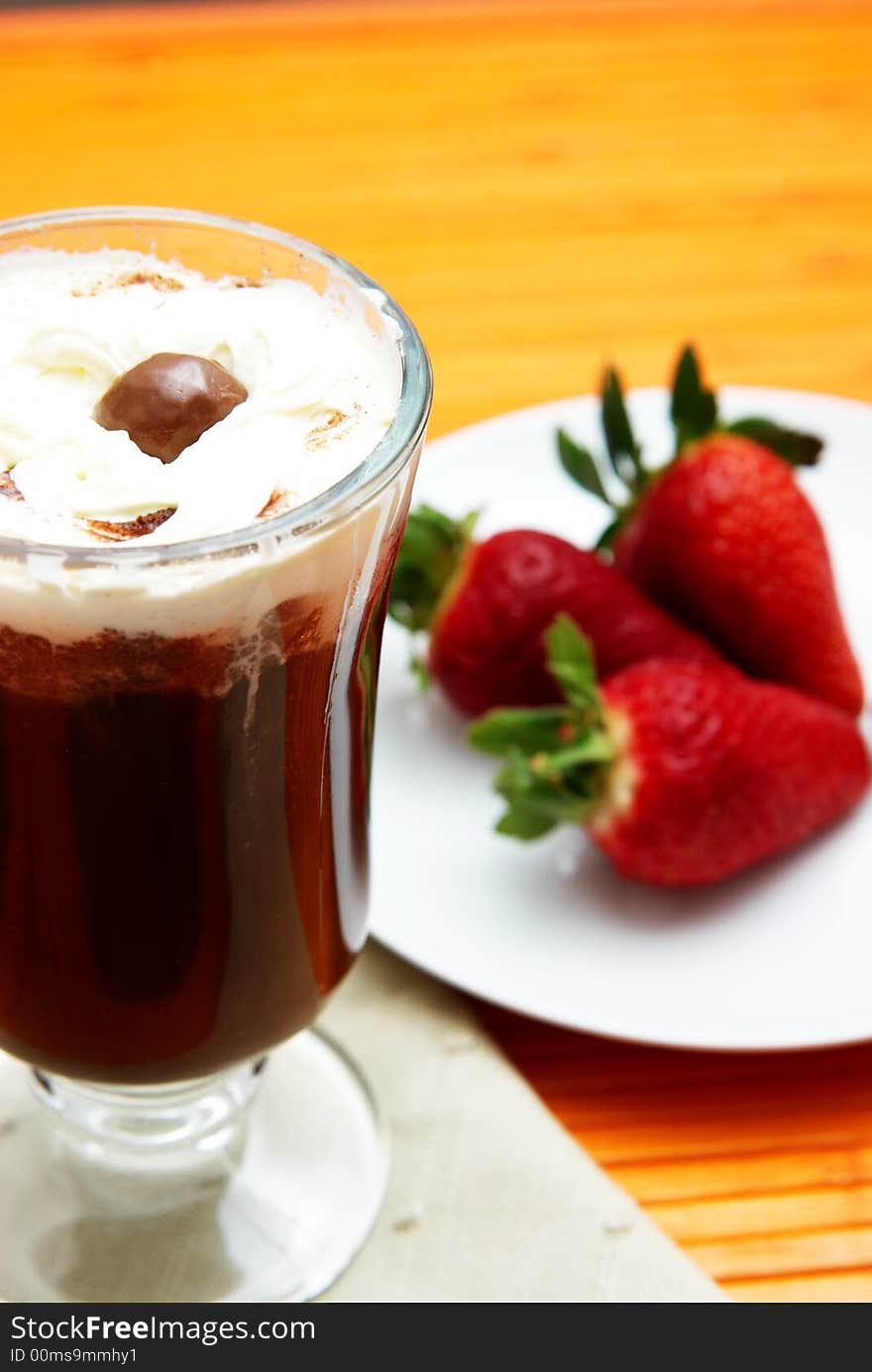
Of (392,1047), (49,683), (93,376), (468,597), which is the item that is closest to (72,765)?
(49,683)

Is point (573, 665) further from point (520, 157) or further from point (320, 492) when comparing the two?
point (520, 157)

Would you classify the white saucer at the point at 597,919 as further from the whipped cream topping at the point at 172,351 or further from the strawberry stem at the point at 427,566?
the whipped cream topping at the point at 172,351

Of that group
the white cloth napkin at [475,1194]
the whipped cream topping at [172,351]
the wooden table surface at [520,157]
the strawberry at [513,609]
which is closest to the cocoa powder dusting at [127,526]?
the whipped cream topping at [172,351]

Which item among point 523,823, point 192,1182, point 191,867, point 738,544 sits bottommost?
point 192,1182

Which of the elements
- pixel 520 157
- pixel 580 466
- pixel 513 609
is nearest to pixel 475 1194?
pixel 513 609

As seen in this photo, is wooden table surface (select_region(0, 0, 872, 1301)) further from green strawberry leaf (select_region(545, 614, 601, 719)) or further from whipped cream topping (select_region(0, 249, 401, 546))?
whipped cream topping (select_region(0, 249, 401, 546))

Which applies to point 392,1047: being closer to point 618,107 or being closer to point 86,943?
point 86,943
